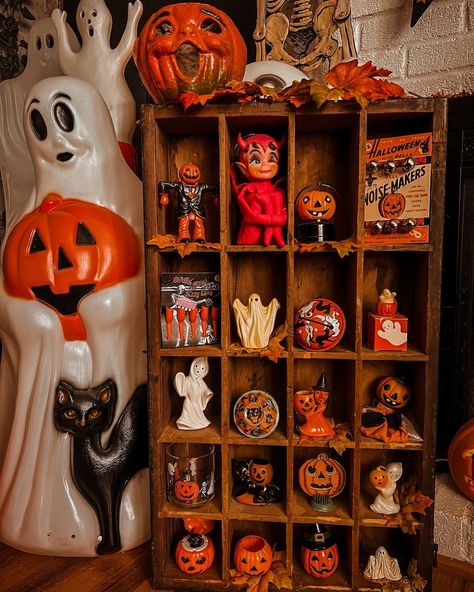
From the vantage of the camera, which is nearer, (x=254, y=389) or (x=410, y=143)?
(x=410, y=143)

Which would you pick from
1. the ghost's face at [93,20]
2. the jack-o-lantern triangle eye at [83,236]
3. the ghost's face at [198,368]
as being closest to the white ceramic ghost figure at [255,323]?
the ghost's face at [198,368]

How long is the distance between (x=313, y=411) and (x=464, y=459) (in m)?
0.54

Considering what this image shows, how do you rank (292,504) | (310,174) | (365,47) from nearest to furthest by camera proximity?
(292,504) → (310,174) → (365,47)

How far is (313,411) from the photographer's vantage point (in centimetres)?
128

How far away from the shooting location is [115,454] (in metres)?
1.41

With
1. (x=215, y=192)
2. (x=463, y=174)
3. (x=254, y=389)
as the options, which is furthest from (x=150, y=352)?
(x=463, y=174)

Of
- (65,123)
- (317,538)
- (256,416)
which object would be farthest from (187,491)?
(65,123)

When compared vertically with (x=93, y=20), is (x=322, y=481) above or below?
below

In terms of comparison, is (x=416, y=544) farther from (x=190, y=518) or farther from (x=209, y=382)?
(x=209, y=382)

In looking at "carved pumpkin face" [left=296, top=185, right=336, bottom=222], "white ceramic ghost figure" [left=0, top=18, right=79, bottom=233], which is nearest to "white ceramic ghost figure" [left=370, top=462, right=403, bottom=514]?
"carved pumpkin face" [left=296, top=185, right=336, bottom=222]

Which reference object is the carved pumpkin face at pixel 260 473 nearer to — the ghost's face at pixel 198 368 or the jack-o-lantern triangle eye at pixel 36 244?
the ghost's face at pixel 198 368

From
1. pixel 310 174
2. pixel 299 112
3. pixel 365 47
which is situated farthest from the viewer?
pixel 365 47

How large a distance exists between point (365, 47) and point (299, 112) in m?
0.61

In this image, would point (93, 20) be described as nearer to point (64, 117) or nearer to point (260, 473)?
point (64, 117)
